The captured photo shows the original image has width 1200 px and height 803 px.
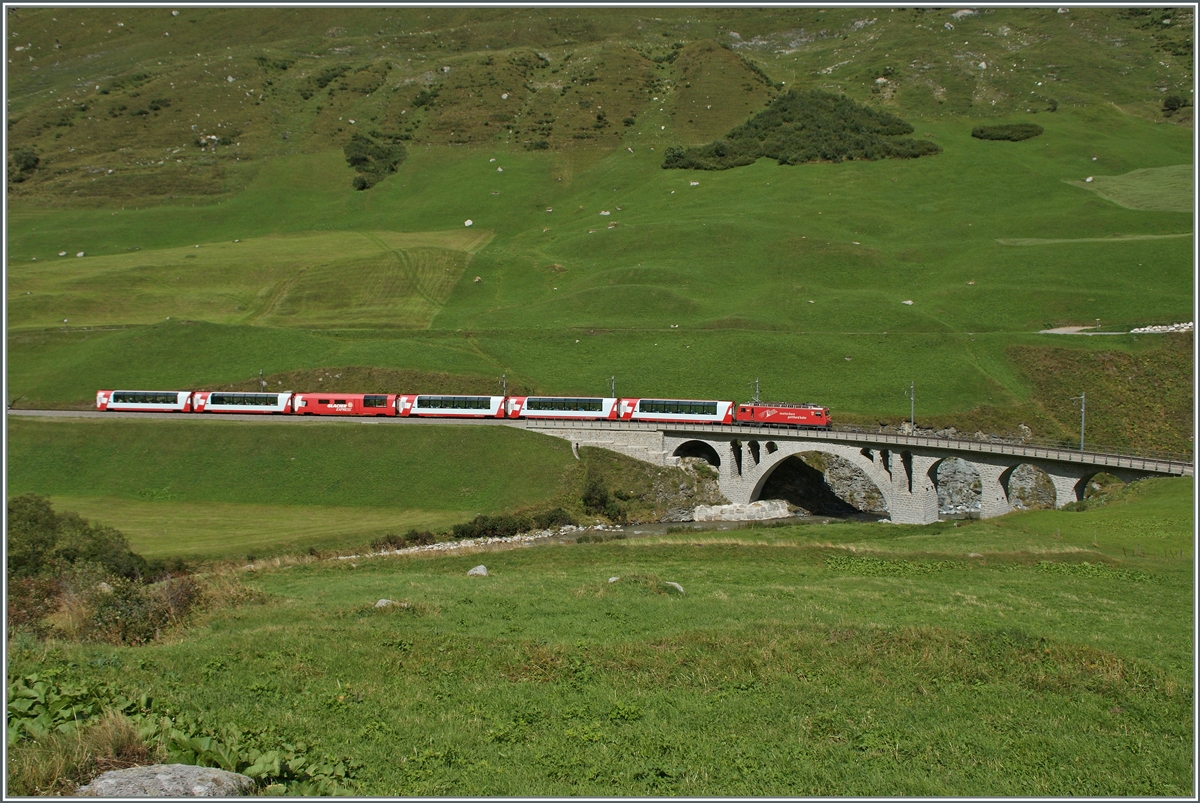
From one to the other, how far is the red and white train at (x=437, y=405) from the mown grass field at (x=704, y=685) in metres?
53.5

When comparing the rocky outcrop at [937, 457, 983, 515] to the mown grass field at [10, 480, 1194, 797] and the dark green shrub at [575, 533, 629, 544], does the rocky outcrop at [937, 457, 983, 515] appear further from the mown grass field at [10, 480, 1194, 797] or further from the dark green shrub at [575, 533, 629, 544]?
the mown grass field at [10, 480, 1194, 797]

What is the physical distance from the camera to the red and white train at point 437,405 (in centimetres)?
8888

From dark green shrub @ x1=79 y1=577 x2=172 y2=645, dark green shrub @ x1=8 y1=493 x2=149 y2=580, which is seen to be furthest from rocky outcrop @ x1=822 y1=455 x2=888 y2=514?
dark green shrub @ x1=79 y1=577 x2=172 y2=645

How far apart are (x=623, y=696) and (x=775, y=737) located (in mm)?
3809

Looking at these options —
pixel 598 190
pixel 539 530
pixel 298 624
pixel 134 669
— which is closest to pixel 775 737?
pixel 134 669

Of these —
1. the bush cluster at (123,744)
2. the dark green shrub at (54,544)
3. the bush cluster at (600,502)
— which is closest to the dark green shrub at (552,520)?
the bush cluster at (600,502)

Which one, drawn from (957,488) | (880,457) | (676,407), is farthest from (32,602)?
(957,488)

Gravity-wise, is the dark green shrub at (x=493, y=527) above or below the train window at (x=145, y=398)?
below

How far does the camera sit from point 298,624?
26578 mm

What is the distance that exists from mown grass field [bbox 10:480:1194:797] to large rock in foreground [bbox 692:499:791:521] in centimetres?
4572

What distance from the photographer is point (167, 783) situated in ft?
37.4

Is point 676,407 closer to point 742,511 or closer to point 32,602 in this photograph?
point 742,511

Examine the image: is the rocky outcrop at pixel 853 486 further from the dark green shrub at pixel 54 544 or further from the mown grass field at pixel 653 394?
the dark green shrub at pixel 54 544

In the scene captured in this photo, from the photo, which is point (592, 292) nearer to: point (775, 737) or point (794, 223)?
point (794, 223)
